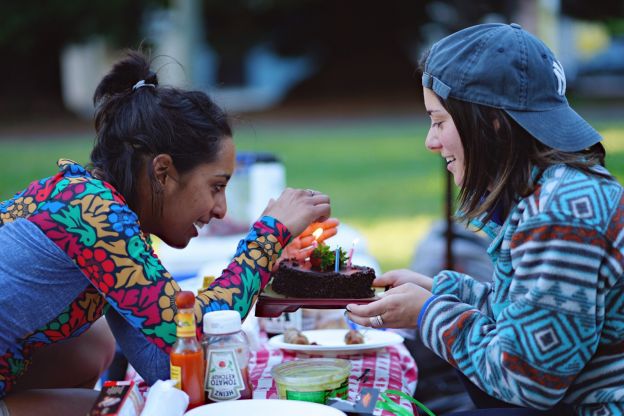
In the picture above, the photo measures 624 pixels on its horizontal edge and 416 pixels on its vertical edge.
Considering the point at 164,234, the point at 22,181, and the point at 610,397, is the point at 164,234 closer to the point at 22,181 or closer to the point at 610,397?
the point at 610,397

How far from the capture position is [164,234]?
2422mm

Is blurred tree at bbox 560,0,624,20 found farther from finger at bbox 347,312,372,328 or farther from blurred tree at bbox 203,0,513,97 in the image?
blurred tree at bbox 203,0,513,97

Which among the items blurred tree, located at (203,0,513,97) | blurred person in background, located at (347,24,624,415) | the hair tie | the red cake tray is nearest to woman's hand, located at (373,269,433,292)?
the red cake tray

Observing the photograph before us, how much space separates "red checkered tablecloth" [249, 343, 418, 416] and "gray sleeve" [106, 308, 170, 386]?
26cm

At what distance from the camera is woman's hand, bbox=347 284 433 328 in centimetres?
207

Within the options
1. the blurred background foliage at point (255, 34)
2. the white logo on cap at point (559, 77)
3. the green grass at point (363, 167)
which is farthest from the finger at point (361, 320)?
the blurred background foliage at point (255, 34)

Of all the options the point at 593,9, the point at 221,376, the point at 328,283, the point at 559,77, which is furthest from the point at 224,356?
the point at 593,9

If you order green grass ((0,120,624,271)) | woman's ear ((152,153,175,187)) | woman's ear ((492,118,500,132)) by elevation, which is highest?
woman's ear ((492,118,500,132))

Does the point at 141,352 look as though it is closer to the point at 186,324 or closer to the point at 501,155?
the point at 186,324

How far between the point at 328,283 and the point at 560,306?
0.80 metres

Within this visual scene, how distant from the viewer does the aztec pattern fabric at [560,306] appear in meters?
1.76

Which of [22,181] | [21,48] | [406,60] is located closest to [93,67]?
[21,48]

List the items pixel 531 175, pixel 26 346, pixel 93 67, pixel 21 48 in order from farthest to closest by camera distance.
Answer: pixel 93 67
pixel 21 48
pixel 26 346
pixel 531 175

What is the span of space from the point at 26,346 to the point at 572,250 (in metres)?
1.37
